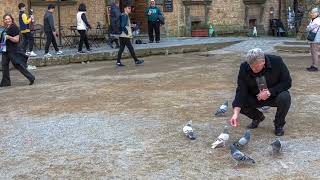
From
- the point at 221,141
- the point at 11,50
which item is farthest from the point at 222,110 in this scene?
the point at 11,50

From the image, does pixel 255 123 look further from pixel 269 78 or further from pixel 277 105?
pixel 269 78

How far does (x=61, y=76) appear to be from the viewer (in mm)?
12312

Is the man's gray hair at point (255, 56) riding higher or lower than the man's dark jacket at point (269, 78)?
higher

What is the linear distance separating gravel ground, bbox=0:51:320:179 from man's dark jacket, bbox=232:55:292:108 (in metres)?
0.57

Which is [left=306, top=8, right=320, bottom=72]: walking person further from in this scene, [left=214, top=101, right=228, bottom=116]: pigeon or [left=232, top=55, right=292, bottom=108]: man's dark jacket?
[left=232, top=55, right=292, bottom=108]: man's dark jacket

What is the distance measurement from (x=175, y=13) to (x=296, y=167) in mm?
15836

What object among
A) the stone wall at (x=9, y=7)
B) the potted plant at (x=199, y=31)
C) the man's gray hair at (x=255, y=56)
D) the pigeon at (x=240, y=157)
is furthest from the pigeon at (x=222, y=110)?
the potted plant at (x=199, y=31)

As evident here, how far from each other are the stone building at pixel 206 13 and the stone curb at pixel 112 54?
11.5 feet

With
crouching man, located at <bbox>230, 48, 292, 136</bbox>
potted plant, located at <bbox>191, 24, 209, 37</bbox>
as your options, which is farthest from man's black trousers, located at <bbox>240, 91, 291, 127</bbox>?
potted plant, located at <bbox>191, 24, 209, 37</bbox>

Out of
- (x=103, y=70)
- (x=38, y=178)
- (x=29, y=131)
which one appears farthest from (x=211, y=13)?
(x=38, y=178)

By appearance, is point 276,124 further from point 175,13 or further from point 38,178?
point 175,13

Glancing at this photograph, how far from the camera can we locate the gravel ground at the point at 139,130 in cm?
511

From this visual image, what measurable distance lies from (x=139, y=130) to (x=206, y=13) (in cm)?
1498

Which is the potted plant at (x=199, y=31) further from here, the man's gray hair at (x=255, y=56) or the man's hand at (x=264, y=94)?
the man's gray hair at (x=255, y=56)
